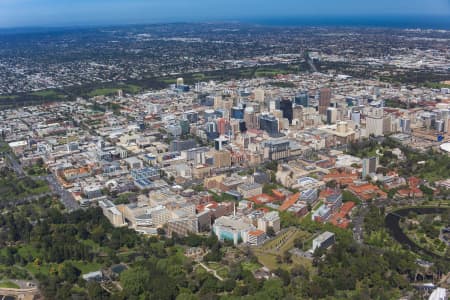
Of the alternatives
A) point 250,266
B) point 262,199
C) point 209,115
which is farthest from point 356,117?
point 250,266

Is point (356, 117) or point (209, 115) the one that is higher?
point (356, 117)

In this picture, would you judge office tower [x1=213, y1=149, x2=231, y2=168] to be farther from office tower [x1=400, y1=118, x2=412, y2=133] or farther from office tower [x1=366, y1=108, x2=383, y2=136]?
office tower [x1=400, y1=118, x2=412, y2=133]

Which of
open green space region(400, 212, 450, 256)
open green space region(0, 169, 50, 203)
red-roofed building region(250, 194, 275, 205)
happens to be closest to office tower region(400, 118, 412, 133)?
open green space region(400, 212, 450, 256)

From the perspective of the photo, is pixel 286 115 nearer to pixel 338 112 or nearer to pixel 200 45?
pixel 338 112

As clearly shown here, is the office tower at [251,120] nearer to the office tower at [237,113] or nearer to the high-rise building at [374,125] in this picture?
the office tower at [237,113]

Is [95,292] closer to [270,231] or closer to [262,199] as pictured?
[270,231]

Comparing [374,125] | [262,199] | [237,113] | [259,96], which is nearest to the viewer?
[262,199]
